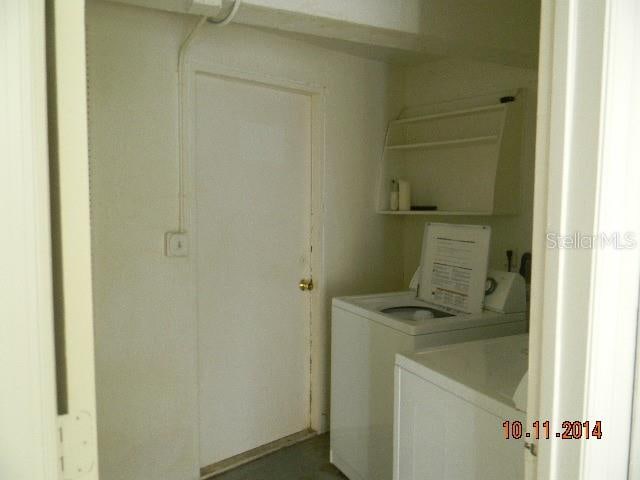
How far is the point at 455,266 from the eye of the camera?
90.7 inches

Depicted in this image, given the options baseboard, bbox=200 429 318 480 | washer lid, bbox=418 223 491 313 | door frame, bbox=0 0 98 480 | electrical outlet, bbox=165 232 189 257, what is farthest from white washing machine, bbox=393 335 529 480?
baseboard, bbox=200 429 318 480

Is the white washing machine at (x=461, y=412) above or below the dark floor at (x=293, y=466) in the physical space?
above

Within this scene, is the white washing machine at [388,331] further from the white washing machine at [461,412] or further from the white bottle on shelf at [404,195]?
the white bottle on shelf at [404,195]

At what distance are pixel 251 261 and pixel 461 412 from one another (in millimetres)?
1550

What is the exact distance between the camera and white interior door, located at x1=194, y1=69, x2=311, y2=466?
2416mm

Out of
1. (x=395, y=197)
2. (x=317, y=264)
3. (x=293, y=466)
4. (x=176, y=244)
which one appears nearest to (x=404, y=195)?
(x=395, y=197)

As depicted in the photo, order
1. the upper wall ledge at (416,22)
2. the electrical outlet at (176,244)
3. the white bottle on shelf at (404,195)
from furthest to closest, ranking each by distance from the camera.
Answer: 1. the white bottle on shelf at (404,195)
2. the electrical outlet at (176,244)
3. the upper wall ledge at (416,22)

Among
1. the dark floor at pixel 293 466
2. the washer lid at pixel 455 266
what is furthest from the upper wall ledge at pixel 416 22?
the dark floor at pixel 293 466

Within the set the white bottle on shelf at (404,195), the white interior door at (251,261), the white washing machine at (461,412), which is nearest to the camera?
the white washing machine at (461,412)

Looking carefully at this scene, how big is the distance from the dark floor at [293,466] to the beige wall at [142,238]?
1.06 ft

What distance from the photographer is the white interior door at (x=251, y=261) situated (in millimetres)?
2416

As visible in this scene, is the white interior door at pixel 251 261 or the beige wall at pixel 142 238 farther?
the white interior door at pixel 251 261

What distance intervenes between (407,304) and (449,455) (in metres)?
1.19
